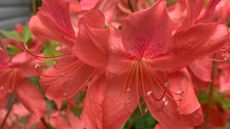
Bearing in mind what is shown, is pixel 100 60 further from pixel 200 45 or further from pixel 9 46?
pixel 9 46

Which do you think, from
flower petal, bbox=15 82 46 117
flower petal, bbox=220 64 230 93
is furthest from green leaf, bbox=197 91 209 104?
flower petal, bbox=15 82 46 117

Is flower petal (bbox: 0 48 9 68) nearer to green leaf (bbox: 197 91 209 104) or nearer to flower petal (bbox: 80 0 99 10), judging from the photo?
flower petal (bbox: 80 0 99 10)

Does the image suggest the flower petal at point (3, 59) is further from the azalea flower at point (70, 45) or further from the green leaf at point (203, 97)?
the green leaf at point (203, 97)

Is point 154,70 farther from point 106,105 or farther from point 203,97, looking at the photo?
point 203,97

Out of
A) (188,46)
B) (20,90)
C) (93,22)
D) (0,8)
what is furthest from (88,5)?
(0,8)

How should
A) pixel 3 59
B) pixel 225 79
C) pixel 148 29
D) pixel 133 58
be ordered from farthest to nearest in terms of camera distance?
pixel 225 79 → pixel 3 59 → pixel 133 58 → pixel 148 29

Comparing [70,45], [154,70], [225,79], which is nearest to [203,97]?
[225,79]
